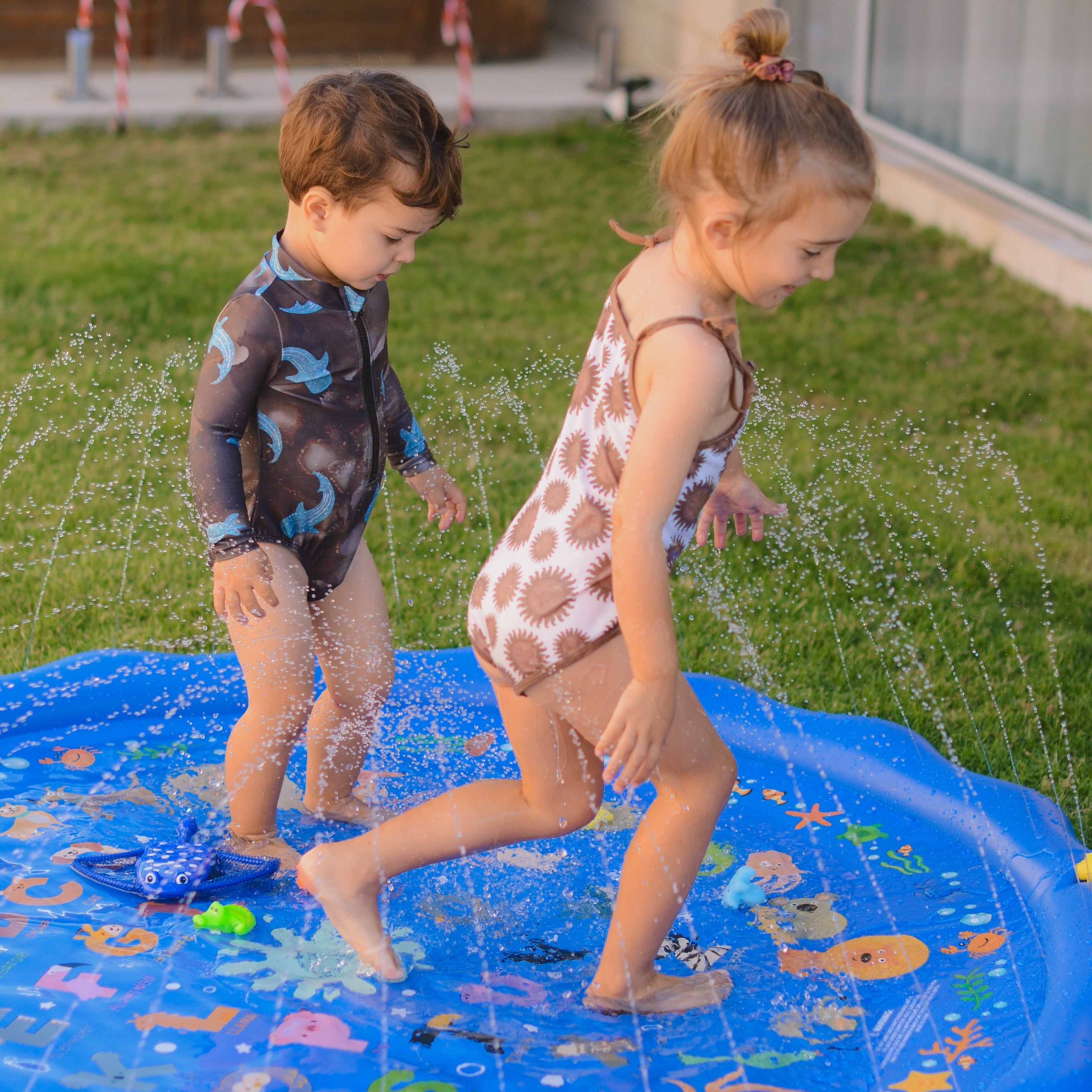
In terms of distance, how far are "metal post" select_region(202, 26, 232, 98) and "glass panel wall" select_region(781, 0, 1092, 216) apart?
3.84 metres

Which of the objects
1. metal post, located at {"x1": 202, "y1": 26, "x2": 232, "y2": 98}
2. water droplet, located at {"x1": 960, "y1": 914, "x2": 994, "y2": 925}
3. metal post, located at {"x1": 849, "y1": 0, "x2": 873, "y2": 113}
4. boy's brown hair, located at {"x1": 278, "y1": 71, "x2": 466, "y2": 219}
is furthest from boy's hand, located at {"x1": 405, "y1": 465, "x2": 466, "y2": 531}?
metal post, located at {"x1": 202, "y1": 26, "x2": 232, "y2": 98}

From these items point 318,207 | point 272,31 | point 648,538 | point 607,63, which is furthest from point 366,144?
point 272,31

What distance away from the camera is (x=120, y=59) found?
29.6 ft

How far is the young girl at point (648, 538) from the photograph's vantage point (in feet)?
6.05

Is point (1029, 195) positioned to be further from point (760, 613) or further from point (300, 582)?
point (300, 582)

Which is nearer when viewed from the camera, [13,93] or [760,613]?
[760,613]

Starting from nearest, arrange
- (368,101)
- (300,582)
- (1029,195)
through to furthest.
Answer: (368,101) < (300,582) < (1029,195)

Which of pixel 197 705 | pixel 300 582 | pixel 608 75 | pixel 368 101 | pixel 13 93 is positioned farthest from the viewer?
pixel 608 75

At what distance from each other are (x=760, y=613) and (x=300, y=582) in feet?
5.24

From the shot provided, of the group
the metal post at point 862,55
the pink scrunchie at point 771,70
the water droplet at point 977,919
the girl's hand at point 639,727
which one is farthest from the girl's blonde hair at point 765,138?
the metal post at point 862,55

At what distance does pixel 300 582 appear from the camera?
2.46 metres

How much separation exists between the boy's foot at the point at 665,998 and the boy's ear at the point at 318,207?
126cm

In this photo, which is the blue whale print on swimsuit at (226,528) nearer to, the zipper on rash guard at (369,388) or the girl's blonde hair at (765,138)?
the zipper on rash guard at (369,388)

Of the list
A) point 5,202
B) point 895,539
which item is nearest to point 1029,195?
point 895,539
